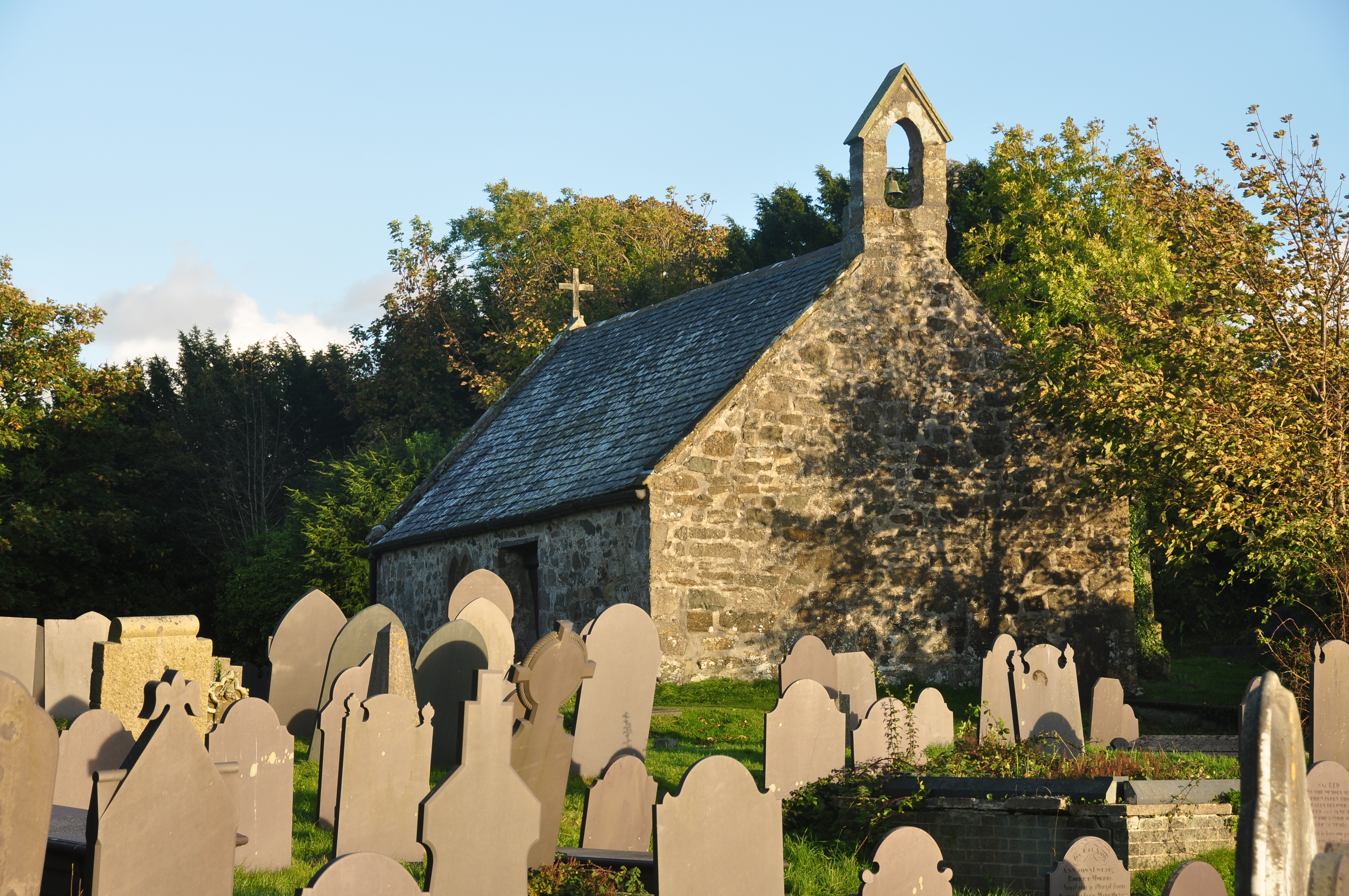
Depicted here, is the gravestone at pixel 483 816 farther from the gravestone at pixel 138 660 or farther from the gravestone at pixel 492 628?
the gravestone at pixel 492 628

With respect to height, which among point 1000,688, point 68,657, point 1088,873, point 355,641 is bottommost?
point 1088,873

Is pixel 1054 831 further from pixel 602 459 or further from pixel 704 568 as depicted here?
pixel 602 459

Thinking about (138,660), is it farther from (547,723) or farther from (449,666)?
(547,723)

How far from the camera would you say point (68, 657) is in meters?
12.5

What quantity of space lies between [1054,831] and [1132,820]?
1.51 feet

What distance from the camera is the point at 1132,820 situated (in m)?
7.75

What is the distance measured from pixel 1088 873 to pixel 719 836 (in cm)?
203

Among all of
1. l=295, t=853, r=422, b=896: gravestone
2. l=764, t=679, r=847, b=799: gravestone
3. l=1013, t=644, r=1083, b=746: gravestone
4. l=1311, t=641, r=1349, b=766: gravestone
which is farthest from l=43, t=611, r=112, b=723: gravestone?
l=1311, t=641, r=1349, b=766: gravestone

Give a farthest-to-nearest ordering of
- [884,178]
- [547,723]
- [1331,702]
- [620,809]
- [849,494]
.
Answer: [884,178], [849,494], [1331,702], [620,809], [547,723]

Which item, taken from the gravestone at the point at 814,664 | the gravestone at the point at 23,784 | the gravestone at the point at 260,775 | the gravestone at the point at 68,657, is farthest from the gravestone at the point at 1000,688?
the gravestone at the point at 68,657

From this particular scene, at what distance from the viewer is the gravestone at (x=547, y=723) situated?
667 cm

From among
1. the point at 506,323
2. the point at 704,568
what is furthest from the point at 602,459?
the point at 506,323

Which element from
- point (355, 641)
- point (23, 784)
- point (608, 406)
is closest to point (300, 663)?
point (355, 641)

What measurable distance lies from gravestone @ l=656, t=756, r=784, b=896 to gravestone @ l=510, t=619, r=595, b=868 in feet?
3.02
